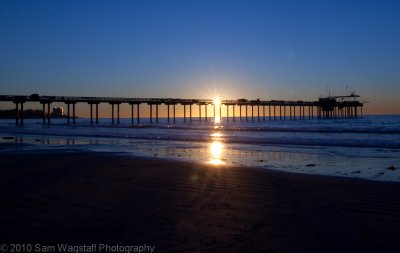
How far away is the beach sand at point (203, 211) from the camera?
15.2 feet

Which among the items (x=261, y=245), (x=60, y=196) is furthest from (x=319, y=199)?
(x=60, y=196)

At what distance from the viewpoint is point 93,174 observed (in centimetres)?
995

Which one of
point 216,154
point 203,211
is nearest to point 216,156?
point 216,154

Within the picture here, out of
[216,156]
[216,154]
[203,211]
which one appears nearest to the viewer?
[203,211]

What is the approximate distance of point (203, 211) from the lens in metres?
6.05

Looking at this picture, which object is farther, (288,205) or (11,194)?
(11,194)

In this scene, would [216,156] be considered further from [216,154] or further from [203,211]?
[203,211]

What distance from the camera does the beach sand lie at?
4633mm

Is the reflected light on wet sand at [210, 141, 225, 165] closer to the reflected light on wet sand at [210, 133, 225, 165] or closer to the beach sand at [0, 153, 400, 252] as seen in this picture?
the reflected light on wet sand at [210, 133, 225, 165]

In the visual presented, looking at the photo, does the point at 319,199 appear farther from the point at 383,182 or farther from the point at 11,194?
the point at 11,194

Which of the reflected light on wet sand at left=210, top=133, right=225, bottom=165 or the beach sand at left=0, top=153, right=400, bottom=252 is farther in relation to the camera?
the reflected light on wet sand at left=210, top=133, right=225, bottom=165

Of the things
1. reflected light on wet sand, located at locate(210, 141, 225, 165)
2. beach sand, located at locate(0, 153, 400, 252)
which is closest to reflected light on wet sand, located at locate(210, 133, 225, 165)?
reflected light on wet sand, located at locate(210, 141, 225, 165)

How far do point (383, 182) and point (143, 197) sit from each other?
5.06 metres

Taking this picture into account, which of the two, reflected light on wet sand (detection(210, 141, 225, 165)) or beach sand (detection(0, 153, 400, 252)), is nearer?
beach sand (detection(0, 153, 400, 252))
